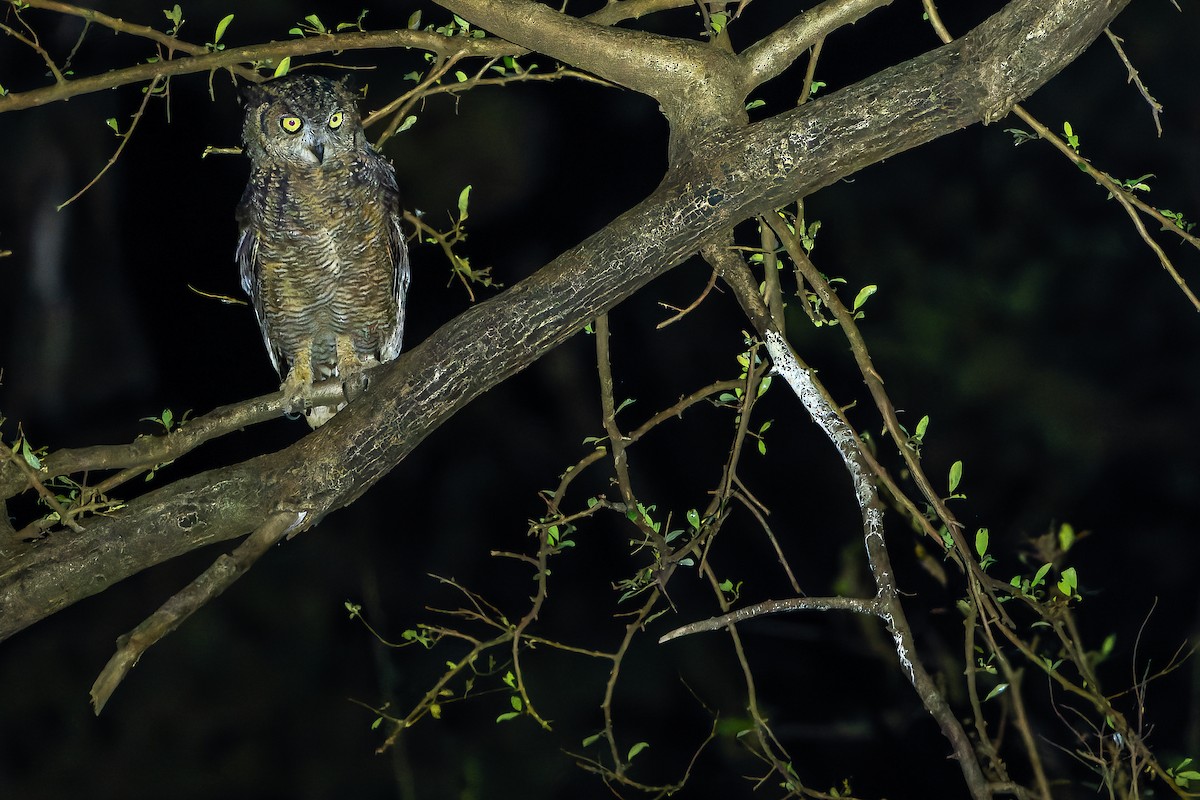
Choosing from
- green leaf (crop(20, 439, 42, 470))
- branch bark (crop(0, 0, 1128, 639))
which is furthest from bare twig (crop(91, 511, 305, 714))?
green leaf (crop(20, 439, 42, 470))

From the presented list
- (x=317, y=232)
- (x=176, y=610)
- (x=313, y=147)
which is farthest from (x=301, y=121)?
(x=176, y=610)

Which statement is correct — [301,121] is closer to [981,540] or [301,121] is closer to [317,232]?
[317,232]

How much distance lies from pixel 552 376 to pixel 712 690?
54.5 inches

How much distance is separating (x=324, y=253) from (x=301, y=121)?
28 cm

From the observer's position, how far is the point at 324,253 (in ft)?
7.62

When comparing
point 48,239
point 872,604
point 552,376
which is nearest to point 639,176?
point 552,376

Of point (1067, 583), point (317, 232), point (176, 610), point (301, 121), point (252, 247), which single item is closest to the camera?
point (176, 610)

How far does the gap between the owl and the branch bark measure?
0.50 meters

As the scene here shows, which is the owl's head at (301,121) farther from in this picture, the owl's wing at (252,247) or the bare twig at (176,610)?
the bare twig at (176,610)

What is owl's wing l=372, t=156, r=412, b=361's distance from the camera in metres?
2.37

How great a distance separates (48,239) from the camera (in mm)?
3961

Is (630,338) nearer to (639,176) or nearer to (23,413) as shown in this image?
(639,176)

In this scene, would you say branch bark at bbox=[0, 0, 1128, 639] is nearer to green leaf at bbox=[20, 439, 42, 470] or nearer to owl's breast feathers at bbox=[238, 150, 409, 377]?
green leaf at bbox=[20, 439, 42, 470]

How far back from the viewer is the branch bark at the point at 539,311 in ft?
4.91
